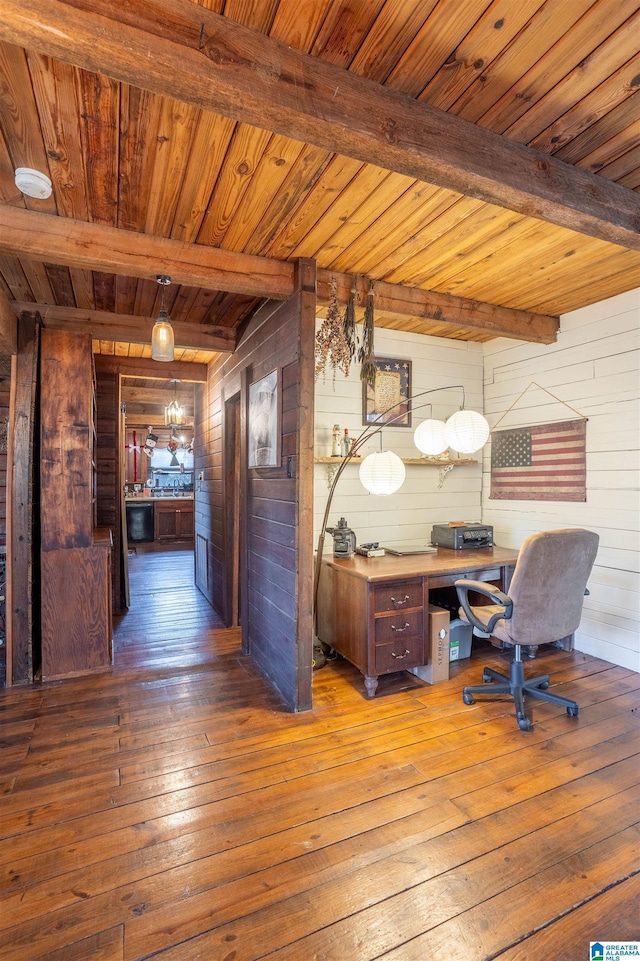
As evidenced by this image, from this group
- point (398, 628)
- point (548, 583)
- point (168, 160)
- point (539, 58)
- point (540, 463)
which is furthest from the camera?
point (540, 463)

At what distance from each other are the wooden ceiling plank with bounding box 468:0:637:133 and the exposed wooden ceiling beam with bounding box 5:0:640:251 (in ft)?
0.23

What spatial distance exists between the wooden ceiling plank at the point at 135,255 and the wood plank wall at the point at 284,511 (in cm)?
22

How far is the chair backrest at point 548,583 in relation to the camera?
7.68 feet

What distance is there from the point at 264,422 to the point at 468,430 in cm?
136

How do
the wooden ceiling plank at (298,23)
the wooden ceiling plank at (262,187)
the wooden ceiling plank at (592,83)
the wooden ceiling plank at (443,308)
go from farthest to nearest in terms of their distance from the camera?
the wooden ceiling plank at (443,308)
the wooden ceiling plank at (262,187)
the wooden ceiling plank at (592,83)
the wooden ceiling plank at (298,23)

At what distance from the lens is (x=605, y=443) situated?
3303 millimetres

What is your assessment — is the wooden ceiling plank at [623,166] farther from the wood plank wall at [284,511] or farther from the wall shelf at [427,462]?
the wall shelf at [427,462]

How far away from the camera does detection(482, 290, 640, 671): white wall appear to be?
124 inches

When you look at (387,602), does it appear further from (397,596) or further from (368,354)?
(368,354)

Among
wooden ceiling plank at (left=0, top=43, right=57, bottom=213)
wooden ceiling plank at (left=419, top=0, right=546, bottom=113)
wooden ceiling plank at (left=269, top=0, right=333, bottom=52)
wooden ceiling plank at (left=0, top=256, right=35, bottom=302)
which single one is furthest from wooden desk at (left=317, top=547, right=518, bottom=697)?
wooden ceiling plank at (left=0, top=256, right=35, bottom=302)

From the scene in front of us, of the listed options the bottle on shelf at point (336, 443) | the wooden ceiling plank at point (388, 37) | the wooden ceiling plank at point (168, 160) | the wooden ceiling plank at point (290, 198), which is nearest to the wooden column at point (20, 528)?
the wooden ceiling plank at point (168, 160)

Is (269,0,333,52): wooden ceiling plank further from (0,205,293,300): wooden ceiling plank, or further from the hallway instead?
the hallway

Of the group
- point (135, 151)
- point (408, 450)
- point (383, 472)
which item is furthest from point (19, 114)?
point (408, 450)

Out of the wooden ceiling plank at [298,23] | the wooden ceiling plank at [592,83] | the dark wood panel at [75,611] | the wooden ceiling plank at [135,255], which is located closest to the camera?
the wooden ceiling plank at [298,23]
